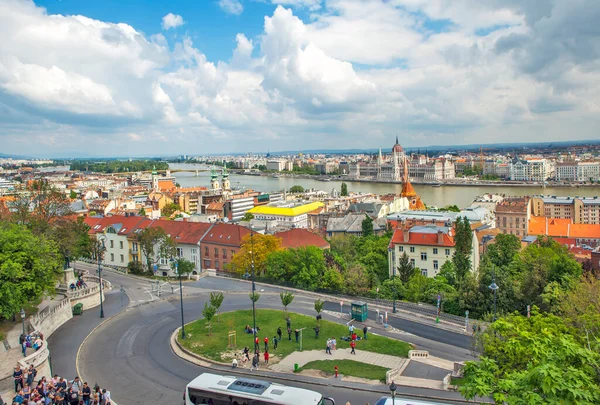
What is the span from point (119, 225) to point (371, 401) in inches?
1355

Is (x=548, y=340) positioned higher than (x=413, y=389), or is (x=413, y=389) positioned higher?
(x=548, y=340)

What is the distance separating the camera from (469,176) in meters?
198

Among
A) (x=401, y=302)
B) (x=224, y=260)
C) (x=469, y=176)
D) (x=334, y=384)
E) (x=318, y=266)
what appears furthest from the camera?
(x=469, y=176)

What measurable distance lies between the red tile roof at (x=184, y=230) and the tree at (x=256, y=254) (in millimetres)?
7350

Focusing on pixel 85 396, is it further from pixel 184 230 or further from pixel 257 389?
pixel 184 230

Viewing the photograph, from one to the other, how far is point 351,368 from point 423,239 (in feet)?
71.5

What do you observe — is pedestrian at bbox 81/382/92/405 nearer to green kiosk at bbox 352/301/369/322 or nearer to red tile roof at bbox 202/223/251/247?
green kiosk at bbox 352/301/369/322

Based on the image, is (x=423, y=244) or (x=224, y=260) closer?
(x=423, y=244)

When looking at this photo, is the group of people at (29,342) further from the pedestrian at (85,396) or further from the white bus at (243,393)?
the white bus at (243,393)

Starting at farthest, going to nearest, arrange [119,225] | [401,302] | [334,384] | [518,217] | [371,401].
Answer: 1. [518,217]
2. [119,225]
3. [401,302]
4. [334,384]
5. [371,401]

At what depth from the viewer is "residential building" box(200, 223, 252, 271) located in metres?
40.6

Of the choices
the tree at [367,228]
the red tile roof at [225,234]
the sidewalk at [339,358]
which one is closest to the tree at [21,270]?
the sidewalk at [339,358]

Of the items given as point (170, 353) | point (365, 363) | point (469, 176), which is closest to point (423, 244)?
point (365, 363)

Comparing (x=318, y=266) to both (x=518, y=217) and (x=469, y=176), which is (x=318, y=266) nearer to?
(x=518, y=217)
